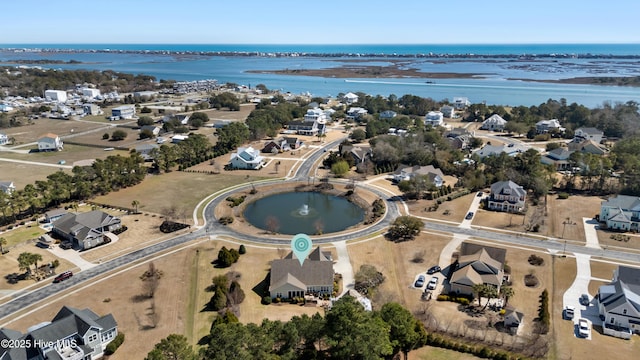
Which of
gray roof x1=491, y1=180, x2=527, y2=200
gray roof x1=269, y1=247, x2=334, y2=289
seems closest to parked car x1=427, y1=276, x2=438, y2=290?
gray roof x1=269, y1=247, x2=334, y2=289

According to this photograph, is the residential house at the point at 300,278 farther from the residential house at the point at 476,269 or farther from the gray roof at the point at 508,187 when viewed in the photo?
the gray roof at the point at 508,187

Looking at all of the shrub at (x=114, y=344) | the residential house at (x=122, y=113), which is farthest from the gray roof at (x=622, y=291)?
the residential house at (x=122, y=113)

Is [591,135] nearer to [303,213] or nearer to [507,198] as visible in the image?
[507,198]

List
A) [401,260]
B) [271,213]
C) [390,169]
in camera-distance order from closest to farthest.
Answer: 1. [401,260]
2. [271,213]
3. [390,169]

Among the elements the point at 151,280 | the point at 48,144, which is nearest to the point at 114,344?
the point at 151,280

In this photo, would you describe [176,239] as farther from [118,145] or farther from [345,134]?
[345,134]

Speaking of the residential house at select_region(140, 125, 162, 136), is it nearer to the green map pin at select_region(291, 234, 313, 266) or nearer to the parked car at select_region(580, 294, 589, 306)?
the green map pin at select_region(291, 234, 313, 266)

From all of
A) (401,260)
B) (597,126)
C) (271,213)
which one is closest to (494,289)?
(401,260)
